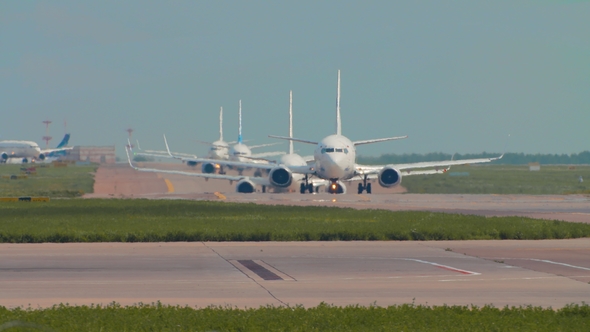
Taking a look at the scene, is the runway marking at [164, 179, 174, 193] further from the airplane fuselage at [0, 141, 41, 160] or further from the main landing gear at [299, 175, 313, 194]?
the airplane fuselage at [0, 141, 41, 160]

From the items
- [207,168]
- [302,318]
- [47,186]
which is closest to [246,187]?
[47,186]

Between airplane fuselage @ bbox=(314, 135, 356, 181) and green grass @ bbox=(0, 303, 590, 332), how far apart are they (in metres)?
44.9

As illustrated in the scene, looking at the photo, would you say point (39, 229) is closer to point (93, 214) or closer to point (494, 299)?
point (93, 214)

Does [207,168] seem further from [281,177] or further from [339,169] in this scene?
[339,169]

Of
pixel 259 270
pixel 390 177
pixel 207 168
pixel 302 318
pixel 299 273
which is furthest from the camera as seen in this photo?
pixel 207 168

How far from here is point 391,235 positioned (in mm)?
27141

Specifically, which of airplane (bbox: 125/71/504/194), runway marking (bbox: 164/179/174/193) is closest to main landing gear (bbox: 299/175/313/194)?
airplane (bbox: 125/71/504/194)

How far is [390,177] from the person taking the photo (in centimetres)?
6188

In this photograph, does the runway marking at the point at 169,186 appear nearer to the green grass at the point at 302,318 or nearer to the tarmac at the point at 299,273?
the tarmac at the point at 299,273

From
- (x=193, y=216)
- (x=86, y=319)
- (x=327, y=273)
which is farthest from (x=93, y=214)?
(x=86, y=319)

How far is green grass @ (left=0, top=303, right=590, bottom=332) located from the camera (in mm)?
11719

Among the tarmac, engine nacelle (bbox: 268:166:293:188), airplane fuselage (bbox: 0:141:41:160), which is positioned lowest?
the tarmac

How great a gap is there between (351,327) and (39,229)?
1725 centimetres

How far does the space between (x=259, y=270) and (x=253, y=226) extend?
387 inches
